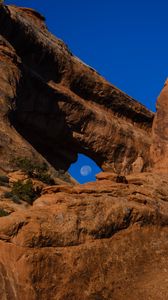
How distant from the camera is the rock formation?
12.5 metres

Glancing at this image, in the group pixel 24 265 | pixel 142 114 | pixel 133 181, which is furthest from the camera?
pixel 142 114

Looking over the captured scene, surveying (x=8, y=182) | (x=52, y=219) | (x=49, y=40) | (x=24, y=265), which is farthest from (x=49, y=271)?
(x=49, y=40)

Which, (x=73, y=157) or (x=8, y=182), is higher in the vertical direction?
(x=73, y=157)

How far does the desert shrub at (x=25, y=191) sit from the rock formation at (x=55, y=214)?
0.05 meters

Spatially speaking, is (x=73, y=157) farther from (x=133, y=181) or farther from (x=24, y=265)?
(x=24, y=265)

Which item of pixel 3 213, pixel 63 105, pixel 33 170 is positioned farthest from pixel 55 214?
pixel 63 105

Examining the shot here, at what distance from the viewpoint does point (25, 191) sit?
2131 cm

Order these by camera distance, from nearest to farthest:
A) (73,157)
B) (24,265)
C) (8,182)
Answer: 1. (24,265)
2. (8,182)
3. (73,157)

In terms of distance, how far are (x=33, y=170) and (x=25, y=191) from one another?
13.7 feet

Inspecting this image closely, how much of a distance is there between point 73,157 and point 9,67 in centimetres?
1459

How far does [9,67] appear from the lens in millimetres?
33375

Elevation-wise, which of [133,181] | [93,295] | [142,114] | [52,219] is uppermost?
[142,114]

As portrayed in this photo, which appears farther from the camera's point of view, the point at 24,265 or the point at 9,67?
the point at 9,67

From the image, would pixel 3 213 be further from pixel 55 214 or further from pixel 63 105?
pixel 63 105
